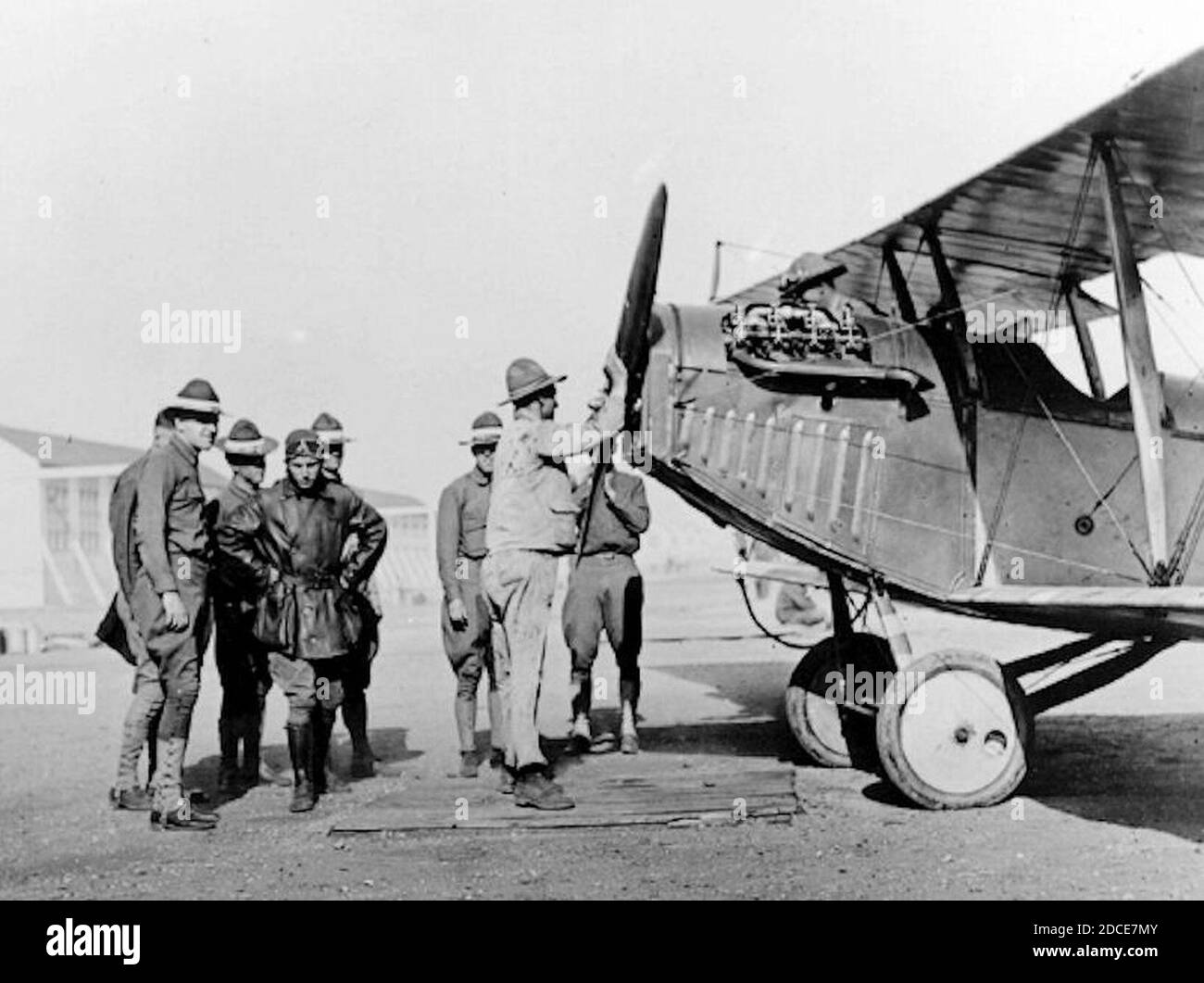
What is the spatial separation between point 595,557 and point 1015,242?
3.49 m

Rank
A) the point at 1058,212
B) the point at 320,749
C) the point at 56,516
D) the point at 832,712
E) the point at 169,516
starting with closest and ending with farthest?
1. the point at 169,516
2. the point at 1058,212
3. the point at 320,749
4. the point at 832,712
5. the point at 56,516

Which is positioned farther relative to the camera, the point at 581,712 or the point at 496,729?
the point at 581,712

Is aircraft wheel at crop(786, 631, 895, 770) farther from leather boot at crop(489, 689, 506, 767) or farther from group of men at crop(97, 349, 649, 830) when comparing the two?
leather boot at crop(489, 689, 506, 767)

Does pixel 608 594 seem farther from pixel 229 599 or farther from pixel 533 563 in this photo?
pixel 229 599

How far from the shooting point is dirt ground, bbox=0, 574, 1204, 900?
4.85m

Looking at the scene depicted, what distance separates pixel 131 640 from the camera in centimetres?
701

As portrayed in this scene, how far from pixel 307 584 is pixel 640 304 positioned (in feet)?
8.07

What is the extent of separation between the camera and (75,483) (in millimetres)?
38062

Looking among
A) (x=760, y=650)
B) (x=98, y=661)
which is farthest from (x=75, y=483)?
(x=760, y=650)

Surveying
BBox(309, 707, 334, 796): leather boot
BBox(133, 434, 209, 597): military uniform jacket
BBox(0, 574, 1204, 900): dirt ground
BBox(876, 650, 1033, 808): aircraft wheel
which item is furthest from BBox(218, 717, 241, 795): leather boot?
BBox(876, 650, 1033, 808): aircraft wheel

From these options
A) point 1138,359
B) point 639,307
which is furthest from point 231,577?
point 1138,359

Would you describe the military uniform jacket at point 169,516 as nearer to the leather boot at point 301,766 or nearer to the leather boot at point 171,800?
the leather boot at point 171,800

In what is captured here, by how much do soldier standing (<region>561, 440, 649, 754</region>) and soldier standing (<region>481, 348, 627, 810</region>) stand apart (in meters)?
1.93
